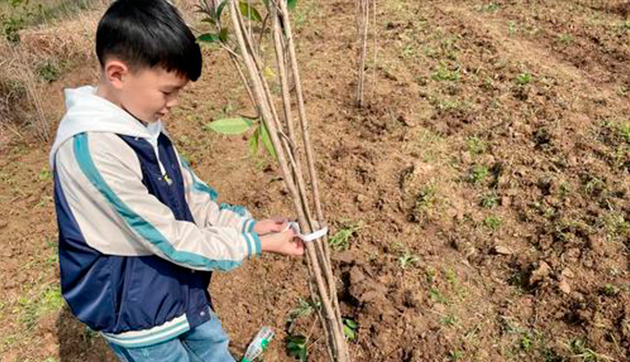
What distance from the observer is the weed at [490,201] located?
274 centimetres

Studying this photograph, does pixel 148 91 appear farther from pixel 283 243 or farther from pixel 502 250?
pixel 502 250

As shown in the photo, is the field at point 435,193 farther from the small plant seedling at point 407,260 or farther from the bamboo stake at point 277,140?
the bamboo stake at point 277,140

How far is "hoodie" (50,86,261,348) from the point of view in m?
1.19

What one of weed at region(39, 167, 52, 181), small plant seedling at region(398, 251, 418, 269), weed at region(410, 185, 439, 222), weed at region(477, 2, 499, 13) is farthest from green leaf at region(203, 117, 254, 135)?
weed at region(477, 2, 499, 13)

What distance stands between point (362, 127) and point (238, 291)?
1635 millimetres

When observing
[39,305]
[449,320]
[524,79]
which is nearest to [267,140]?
[449,320]

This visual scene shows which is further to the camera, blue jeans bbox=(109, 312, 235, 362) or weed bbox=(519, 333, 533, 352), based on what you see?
weed bbox=(519, 333, 533, 352)

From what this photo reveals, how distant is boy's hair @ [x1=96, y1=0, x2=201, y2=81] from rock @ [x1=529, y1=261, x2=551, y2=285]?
190 centimetres

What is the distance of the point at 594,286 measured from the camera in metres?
2.19

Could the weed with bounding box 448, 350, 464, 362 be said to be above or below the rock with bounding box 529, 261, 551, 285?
below

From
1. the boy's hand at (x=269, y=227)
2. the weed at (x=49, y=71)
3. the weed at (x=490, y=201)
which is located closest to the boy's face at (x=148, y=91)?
the boy's hand at (x=269, y=227)

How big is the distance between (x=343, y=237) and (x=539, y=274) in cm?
100

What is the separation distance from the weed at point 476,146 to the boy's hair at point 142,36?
2361 mm

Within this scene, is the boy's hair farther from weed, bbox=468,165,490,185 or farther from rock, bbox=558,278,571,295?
weed, bbox=468,165,490,185
